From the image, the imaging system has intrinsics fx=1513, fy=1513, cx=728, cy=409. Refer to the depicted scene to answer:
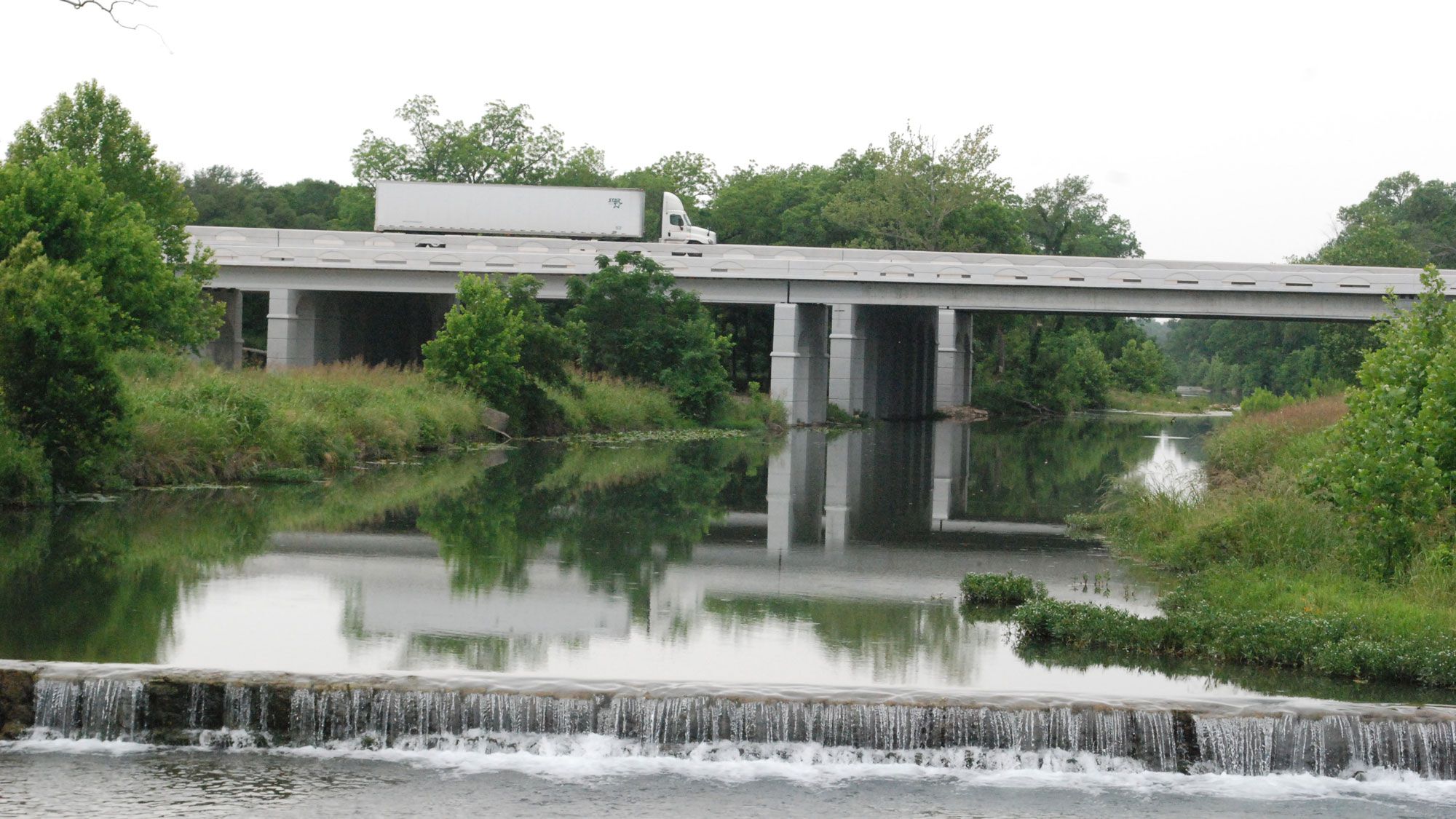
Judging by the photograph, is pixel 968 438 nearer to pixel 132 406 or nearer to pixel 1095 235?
pixel 132 406

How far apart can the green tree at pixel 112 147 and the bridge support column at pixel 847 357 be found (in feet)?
71.6

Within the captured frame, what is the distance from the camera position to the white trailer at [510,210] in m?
57.1

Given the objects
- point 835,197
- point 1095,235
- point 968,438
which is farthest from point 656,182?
point 968,438

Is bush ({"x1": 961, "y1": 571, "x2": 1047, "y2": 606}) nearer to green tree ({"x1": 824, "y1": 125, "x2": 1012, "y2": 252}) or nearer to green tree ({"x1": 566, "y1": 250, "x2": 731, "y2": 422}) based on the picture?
green tree ({"x1": 566, "y1": 250, "x2": 731, "y2": 422})

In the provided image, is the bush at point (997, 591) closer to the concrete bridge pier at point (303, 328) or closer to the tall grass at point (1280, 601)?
the tall grass at point (1280, 601)

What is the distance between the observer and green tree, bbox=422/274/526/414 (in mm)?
37531

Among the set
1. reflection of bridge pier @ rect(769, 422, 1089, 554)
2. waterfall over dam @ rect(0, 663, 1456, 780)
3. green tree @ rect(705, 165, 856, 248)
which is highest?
green tree @ rect(705, 165, 856, 248)

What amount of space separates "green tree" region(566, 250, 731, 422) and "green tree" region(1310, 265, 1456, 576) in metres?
31.3

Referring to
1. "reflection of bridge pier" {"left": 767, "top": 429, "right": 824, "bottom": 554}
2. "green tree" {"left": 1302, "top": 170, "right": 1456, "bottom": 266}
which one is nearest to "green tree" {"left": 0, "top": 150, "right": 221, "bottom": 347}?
"reflection of bridge pier" {"left": 767, "top": 429, "right": 824, "bottom": 554}

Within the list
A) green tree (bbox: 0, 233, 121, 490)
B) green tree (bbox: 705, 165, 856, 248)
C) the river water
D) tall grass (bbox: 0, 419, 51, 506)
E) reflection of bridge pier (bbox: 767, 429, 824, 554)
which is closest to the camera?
the river water

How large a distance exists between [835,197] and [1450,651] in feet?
238

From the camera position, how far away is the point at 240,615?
14.2 m

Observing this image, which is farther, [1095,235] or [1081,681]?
[1095,235]

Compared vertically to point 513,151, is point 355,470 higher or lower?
lower
